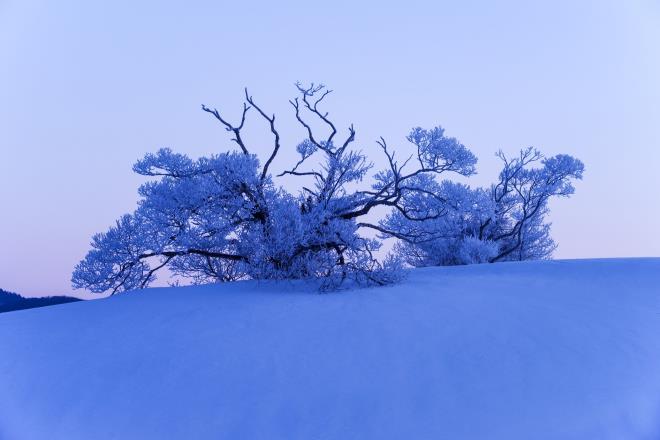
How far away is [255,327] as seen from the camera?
5.80m

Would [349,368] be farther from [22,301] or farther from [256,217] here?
[22,301]

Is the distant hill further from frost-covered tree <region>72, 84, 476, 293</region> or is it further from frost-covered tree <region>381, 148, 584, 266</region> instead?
frost-covered tree <region>381, 148, 584, 266</region>

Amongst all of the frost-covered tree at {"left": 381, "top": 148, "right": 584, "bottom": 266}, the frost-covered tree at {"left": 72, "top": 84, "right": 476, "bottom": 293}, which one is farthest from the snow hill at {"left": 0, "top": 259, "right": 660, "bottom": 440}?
the frost-covered tree at {"left": 381, "top": 148, "right": 584, "bottom": 266}

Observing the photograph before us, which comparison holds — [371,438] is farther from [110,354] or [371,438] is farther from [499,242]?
[499,242]

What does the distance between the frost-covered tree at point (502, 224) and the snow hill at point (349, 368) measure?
988 cm

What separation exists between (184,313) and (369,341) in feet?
7.94

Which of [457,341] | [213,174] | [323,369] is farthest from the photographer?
[213,174]

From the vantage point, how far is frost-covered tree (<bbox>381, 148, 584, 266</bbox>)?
55.8 feet

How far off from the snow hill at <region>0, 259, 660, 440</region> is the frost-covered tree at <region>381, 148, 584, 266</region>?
9.88 meters

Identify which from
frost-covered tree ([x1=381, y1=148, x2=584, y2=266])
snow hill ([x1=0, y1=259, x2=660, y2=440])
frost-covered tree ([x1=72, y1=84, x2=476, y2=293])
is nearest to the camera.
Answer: snow hill ([x1=0, y1=259, x2=660, y2=440])

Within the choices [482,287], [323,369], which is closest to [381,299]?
[482,287]

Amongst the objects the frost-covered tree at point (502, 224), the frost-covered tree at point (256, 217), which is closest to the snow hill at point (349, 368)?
the frost-covered tree at point (256, 217)

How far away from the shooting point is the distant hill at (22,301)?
455 inches

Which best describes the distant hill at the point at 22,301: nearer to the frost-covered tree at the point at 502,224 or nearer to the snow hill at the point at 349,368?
the snow hill at the point at 349,368
